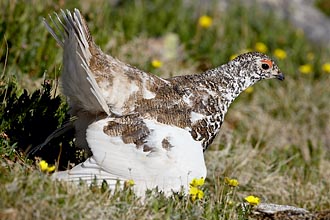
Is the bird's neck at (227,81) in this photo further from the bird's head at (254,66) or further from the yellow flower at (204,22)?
the yellow flower at (204,22)

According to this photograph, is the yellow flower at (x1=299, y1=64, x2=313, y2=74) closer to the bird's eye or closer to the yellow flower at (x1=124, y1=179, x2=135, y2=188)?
the bird's eye

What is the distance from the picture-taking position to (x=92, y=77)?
177 inches

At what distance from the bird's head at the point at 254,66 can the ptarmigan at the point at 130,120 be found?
518 millimetres

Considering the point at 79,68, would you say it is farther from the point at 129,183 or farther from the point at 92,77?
the point at 129,183

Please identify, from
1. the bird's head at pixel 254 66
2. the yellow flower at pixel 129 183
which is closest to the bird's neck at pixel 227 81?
the bird's head at pixel 254 66

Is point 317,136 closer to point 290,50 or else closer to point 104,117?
point 290,50

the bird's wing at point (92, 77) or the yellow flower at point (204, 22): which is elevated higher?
the yellow flower at point (204, 22)

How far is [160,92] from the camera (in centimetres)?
499

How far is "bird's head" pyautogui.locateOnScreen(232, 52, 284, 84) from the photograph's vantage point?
217 inches

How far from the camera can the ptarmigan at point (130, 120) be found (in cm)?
452

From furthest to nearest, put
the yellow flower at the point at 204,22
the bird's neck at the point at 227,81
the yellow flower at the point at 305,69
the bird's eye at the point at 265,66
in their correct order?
the yellow flower at the point at 204,22, the yellow flower at the point at 305,69, the bird's eye at the point at 265,66, the bird's neck at the point at 227,81

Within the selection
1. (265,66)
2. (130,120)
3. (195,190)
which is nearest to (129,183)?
(195,190)

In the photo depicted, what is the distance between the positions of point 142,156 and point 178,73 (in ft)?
11.5

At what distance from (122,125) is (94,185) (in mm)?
519
